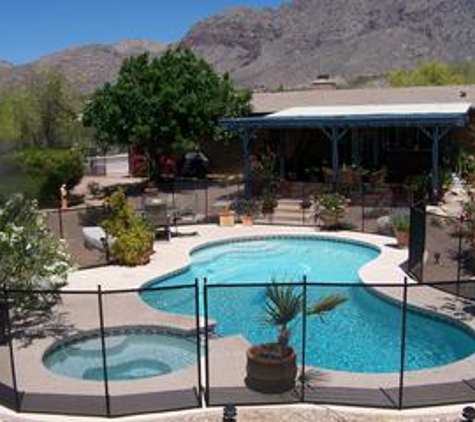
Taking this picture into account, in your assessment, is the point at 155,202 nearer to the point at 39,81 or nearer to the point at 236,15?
the point at 39,81

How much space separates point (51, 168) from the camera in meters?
30.0

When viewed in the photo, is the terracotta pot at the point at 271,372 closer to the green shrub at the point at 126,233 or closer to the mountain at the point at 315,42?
the green shrub at the point at 126,233

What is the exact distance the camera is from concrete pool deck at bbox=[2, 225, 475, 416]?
35.7ft

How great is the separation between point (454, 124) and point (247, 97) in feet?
41.2

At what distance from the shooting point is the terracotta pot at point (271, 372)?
410 inches

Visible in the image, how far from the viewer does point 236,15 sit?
197500mm

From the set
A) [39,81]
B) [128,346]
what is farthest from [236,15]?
[128,346]

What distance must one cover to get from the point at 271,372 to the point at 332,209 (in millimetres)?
14670

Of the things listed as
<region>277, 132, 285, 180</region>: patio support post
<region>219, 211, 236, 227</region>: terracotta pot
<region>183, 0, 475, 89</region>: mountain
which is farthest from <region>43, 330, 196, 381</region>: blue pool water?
<region>183, 0, 475, 89</region>: mountain

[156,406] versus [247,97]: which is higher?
[247,97]

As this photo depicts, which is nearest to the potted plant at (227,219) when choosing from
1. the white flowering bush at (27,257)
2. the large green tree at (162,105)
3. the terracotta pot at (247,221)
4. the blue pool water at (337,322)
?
the terracotta pot at (247,221)

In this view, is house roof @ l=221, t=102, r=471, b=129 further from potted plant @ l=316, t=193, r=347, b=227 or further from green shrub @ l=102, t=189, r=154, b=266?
green shrub @ l=102, t=189, r=154, b=266

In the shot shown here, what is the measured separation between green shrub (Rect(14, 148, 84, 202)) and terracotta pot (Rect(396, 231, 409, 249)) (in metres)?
16.3

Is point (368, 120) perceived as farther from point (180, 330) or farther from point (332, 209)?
point (180, 330)
